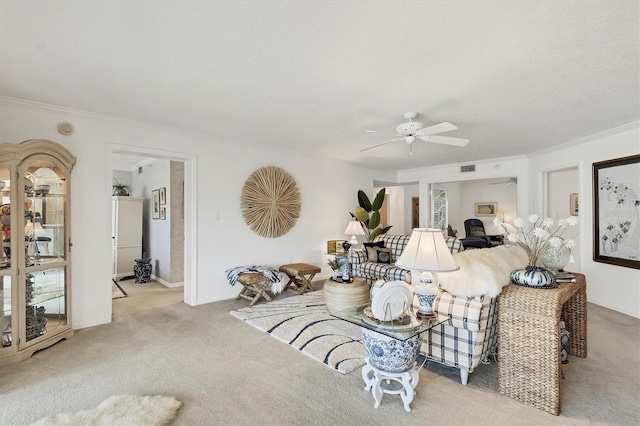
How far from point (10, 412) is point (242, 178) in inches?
131

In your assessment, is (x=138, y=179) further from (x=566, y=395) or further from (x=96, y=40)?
(x=566, y=395)

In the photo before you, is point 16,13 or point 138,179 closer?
point 16,13

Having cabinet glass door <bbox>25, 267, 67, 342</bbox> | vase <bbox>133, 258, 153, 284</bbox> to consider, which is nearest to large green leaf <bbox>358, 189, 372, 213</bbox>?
vase <bbox>133, 258, 153, 284</bbox>

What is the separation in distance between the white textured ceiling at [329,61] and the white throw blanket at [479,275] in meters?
1.44

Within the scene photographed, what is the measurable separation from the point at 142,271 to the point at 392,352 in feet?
16.8

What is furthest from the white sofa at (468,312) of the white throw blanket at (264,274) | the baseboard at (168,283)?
the baseboard at (168,283)

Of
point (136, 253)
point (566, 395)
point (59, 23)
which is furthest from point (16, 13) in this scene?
point (136, 253)

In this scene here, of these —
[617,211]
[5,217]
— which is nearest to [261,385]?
[5,217]

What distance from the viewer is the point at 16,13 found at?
5.46ft

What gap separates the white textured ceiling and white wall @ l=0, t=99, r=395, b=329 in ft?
1.02

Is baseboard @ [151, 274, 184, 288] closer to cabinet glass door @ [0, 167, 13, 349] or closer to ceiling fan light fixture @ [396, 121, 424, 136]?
cabinet glass door @ [0, 167, 13, 349]

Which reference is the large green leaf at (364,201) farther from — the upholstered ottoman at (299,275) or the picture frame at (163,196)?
the picture frame at (163,196)

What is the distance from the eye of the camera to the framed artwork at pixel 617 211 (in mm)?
3727

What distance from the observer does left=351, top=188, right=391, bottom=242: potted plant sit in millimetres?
6152
